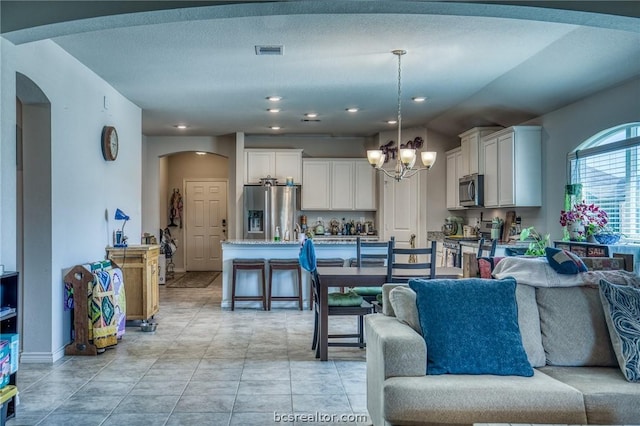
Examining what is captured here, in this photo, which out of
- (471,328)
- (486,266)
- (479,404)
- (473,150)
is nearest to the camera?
(479,404)

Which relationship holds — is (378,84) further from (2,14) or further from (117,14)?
(2,14)

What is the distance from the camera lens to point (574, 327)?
2.87 metres

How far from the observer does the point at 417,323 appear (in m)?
2.77

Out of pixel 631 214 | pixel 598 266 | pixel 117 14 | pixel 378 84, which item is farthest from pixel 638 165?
pixel 117 14

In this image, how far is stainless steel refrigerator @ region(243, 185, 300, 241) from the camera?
8953 millimetres

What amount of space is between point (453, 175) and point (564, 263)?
5.53 meters

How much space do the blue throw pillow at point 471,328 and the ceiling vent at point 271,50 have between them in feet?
8.77

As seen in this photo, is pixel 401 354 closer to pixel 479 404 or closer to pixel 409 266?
pixel 479 404

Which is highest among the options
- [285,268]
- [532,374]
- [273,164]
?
[273,164]

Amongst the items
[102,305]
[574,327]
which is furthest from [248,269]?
[574,327]

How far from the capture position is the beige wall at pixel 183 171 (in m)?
11.4

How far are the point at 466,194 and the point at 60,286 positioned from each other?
547 cm

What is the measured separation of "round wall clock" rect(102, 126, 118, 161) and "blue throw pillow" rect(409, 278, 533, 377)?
399 cm

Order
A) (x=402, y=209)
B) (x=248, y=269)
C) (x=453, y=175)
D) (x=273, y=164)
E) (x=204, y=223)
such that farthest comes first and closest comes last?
(x=204, y=223) → (x=273, y=164) → (x=402, y=209) → (x=453, y=175) → (x=248, y=269)
